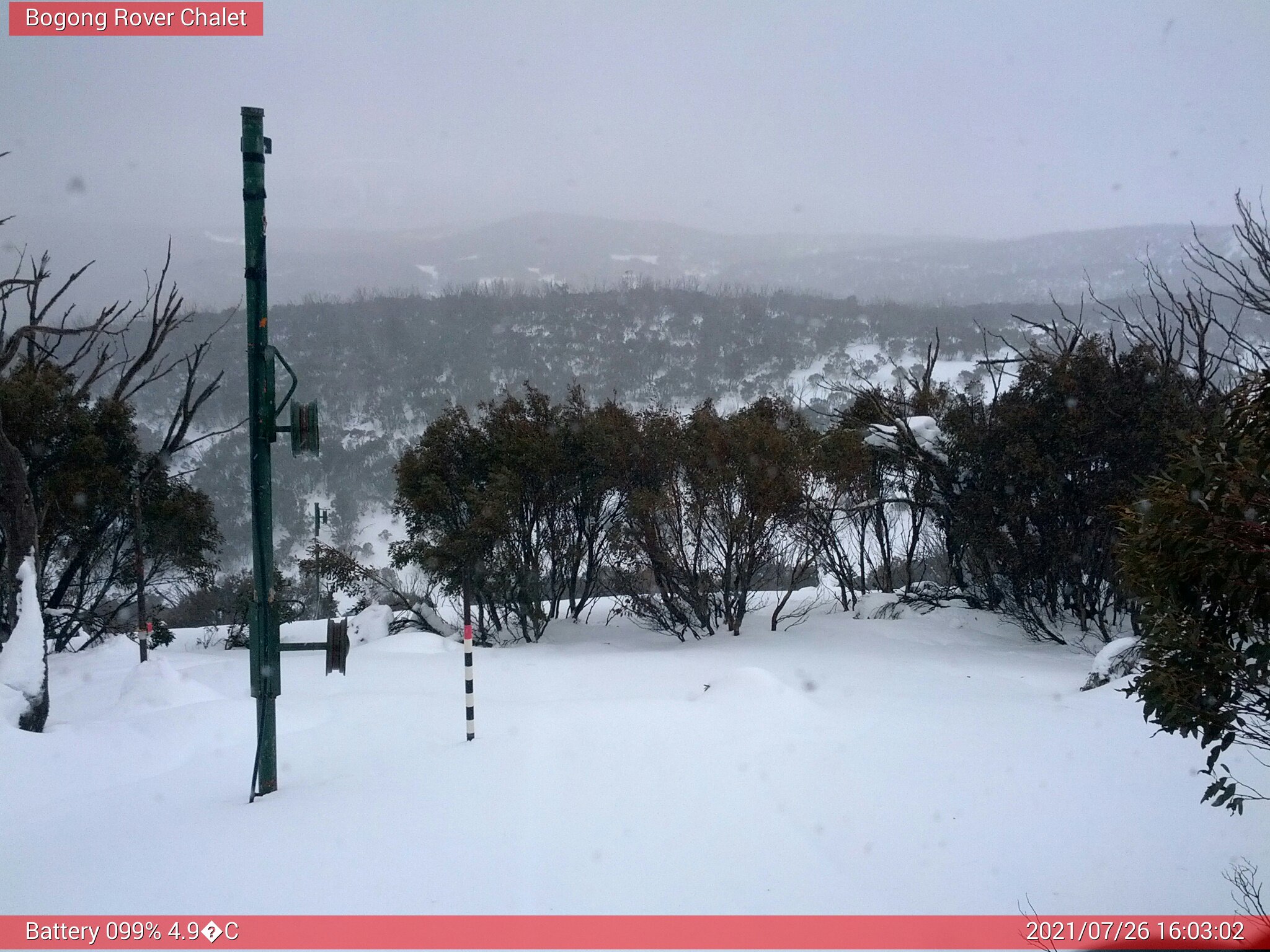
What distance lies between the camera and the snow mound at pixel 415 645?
12203 millimetres

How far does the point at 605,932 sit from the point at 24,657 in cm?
590

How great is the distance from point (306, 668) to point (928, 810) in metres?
8.44

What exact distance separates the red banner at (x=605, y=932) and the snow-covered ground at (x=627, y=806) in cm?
8

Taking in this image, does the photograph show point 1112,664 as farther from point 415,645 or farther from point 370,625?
point 370,625

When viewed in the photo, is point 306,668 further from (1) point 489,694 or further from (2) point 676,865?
(2) point 676,865

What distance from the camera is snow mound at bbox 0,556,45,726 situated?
664 cm

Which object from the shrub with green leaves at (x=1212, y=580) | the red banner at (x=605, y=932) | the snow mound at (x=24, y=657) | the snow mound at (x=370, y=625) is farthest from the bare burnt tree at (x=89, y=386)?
the shrub with green leaves at (x=1212, y=580)

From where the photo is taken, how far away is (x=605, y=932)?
3.45m

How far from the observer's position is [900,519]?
17094mm

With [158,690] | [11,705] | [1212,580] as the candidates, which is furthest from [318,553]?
[1212,580]

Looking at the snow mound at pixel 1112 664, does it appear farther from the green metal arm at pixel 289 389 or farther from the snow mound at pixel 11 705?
the snow mound at pixel 11 705

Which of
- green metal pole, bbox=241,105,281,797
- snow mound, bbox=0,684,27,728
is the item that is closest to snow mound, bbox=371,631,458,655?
snow mound, bbox=0,684,27,728

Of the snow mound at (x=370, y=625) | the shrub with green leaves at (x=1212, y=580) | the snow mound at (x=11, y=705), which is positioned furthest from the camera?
the snow mound at (x=370, y=625)

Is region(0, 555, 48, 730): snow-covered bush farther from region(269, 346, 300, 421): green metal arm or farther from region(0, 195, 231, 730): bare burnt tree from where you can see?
region(269, 346, 300, 421): green metal arm
